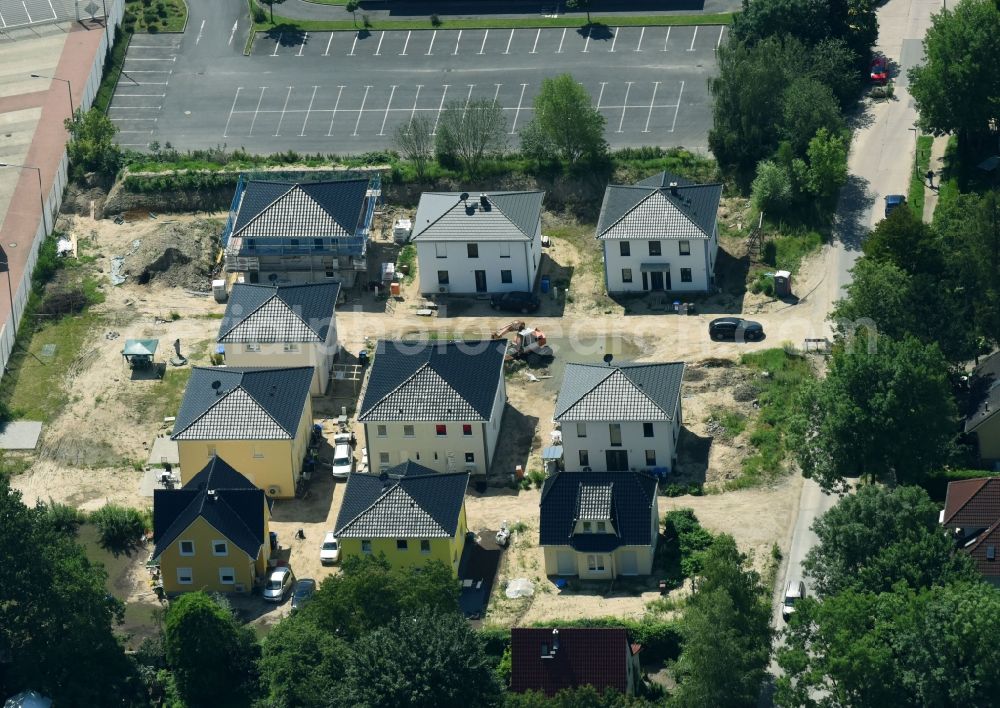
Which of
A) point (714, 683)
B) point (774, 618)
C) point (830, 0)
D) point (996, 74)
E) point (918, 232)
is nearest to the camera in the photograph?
point (714, 683)

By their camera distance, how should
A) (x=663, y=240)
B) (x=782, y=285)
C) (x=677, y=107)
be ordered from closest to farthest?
1. (x=782, y=285)
2. (x=663, y=240)
3. (x=677, y=107)

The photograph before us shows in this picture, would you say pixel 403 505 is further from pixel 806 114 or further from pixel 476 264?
pixel 806 114

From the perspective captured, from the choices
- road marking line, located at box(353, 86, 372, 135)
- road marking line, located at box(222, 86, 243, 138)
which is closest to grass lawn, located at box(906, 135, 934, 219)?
road marking line, located at box(353, 86, 372, 135)

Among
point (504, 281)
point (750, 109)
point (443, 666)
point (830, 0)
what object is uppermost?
point (830, 0)

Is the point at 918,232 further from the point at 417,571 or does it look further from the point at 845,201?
the point at 417,571

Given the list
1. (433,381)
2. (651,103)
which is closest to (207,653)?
(433,381)

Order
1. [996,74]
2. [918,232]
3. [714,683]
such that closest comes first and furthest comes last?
1. [714,683]
2. [918,232]
3. [996,74]

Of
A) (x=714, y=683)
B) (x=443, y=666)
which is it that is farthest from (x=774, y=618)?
(x=443, y=666)
